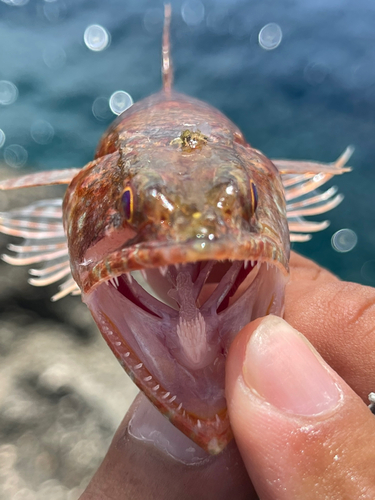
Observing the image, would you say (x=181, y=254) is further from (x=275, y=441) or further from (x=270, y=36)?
(x=270, y=36)

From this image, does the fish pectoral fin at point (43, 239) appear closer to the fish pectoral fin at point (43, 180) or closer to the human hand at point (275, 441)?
the fish pectoral fin at point (43, 180)

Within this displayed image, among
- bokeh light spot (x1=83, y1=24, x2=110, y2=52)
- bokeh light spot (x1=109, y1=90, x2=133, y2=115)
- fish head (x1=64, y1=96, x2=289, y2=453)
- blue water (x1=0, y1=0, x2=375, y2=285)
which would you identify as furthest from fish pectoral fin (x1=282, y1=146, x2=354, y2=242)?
bokeh light spot (x1=83, y1=24, x2=110, y2=52)

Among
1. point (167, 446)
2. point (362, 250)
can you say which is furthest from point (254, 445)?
point (362, 250)

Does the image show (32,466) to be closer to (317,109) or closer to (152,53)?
(317,109)

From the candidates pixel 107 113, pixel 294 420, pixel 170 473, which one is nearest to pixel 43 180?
pixel 170 473

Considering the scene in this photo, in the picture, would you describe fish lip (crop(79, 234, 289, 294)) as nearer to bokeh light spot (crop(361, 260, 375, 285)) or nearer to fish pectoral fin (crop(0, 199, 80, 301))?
fish pectoral fin (crop(0, 199, 80, 301))
